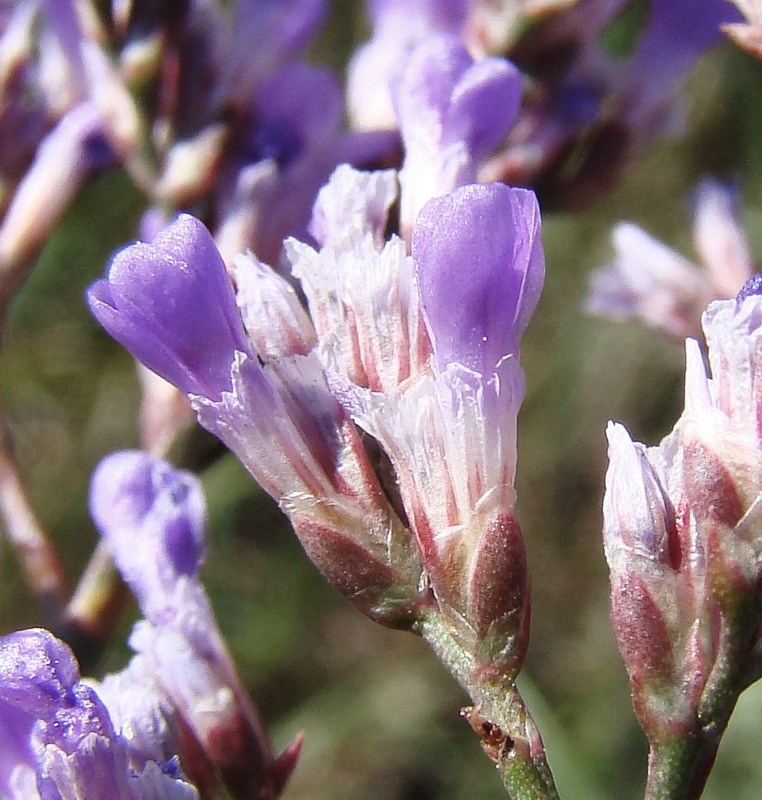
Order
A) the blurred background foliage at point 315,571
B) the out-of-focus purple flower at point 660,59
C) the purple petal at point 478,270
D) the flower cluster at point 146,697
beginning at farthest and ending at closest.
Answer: the blurred background foliage at point 315,571 → the out-of-focus purple flower at point 660,59 → the flower cluster at point 146,697 → the purple petal at point 478,270

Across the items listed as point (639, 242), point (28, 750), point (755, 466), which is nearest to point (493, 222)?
point (755, 466)

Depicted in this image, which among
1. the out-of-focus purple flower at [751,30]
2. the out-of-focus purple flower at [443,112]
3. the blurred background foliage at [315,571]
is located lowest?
the blurred background foliage at [315,571]

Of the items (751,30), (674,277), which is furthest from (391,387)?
(674,277)

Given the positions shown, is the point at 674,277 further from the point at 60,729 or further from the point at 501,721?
the point at 60,729

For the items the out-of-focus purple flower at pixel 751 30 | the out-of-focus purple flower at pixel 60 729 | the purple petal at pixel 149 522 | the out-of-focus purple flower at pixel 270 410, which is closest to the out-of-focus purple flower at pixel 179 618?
the purple petal at pixel 149 522

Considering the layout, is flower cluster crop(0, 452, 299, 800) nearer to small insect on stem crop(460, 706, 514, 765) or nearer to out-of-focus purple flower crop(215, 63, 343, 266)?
small insect on stem crop(460, 706, 514, 765)

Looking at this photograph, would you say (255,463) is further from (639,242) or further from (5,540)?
(5,540)

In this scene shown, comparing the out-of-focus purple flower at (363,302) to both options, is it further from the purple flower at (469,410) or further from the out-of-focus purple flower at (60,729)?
the out-of-focus purple flower at (60,729)

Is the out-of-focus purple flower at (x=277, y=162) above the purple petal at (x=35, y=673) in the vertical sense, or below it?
above
